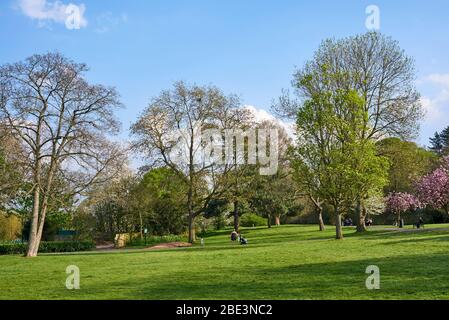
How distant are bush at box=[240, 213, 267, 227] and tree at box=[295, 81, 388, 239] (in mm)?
38250

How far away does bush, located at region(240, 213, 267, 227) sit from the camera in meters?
72.4

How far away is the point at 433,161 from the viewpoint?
68.4m

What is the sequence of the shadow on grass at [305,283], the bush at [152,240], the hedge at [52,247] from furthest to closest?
the bush at [152,240], the hedge at [52,247], the shadow on grass at [305,283]

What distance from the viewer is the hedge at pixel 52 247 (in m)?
44.8

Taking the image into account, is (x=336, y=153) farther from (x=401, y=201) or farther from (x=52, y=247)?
(x=52, y=247)

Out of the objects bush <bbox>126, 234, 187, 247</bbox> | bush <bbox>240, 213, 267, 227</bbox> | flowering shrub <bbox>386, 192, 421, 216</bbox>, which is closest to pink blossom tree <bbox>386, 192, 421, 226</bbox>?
flowering shrub <bbox>386, 192, 421, 216</bbox>

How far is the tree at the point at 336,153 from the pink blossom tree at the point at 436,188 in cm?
1958

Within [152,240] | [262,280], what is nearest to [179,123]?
[152,240]

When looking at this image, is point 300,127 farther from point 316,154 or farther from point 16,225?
point 16,225

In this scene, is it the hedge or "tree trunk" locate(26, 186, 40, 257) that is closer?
"tree trunk" locate(26, 186, 40, 257)

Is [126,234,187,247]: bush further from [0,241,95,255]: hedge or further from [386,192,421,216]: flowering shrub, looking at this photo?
[386,192,421,216]: flowering shrub

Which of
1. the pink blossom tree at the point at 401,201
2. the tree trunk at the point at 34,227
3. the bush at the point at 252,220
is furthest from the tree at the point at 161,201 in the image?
the pink blossom tree at the point at 401,201

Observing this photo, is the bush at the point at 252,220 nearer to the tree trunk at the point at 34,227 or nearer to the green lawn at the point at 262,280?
the tree trunk at the point at 34,227

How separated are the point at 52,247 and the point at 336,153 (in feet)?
96.5
